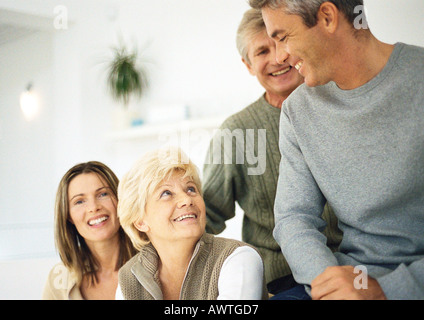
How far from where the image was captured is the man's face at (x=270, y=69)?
1387 mm

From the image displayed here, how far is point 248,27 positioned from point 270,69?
145mm

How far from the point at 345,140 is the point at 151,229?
0.50 meters

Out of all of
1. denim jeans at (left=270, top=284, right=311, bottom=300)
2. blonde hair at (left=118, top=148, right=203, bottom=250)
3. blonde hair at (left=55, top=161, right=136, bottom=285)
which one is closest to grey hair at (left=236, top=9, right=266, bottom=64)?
blonde hair at (left=118, top=148, right=203, bottom=250)

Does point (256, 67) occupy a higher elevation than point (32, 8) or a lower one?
lower

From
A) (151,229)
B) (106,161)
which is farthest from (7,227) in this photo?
(151,229)

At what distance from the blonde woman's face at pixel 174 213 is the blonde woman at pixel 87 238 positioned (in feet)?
0.43

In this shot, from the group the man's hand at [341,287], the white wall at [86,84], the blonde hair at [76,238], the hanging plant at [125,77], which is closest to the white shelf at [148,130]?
the white wall at [86,84]

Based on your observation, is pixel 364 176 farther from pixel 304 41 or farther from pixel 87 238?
pixel 87 238

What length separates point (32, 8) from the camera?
1298 millimetres

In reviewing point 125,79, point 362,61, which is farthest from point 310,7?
point 125,79

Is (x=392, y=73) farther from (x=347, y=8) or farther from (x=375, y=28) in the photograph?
(x=375, y=28)

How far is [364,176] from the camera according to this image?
3.22ft

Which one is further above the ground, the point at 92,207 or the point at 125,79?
the point at 125,79

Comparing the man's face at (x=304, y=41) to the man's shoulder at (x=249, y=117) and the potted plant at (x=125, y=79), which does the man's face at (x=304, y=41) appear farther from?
the potted plant at (x=125, y=79)
